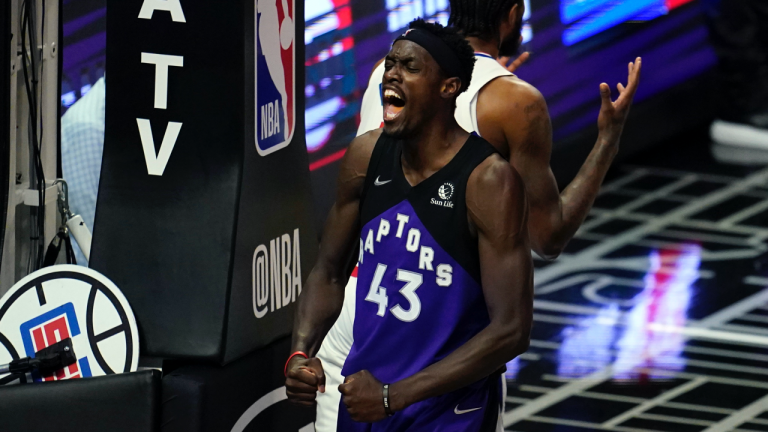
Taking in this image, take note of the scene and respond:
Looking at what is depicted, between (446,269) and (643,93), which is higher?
(446,269)

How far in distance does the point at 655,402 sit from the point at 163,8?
3157 mm

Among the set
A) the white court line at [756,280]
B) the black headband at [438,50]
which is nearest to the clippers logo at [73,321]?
the black headband at [438,50]

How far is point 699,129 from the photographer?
34.8 ft

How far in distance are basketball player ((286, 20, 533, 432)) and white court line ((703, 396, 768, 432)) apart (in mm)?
2584

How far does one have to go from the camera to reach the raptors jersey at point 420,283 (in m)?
2.79

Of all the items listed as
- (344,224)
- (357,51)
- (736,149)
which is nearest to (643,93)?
(736,149)

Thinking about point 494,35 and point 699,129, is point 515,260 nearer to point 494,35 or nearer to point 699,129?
point 494,35

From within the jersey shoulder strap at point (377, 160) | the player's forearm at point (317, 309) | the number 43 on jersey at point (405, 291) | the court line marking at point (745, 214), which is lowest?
the court line marking at point (745, 214)

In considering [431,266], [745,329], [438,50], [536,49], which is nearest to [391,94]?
[438,50]

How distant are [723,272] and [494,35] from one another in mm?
4314

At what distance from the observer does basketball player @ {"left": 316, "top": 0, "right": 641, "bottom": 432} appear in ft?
10.9

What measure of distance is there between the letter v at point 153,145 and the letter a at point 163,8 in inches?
11.4

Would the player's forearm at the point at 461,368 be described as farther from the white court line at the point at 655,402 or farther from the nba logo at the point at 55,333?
the white court line at the point at 655,402

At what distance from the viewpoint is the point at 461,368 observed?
107 inches
